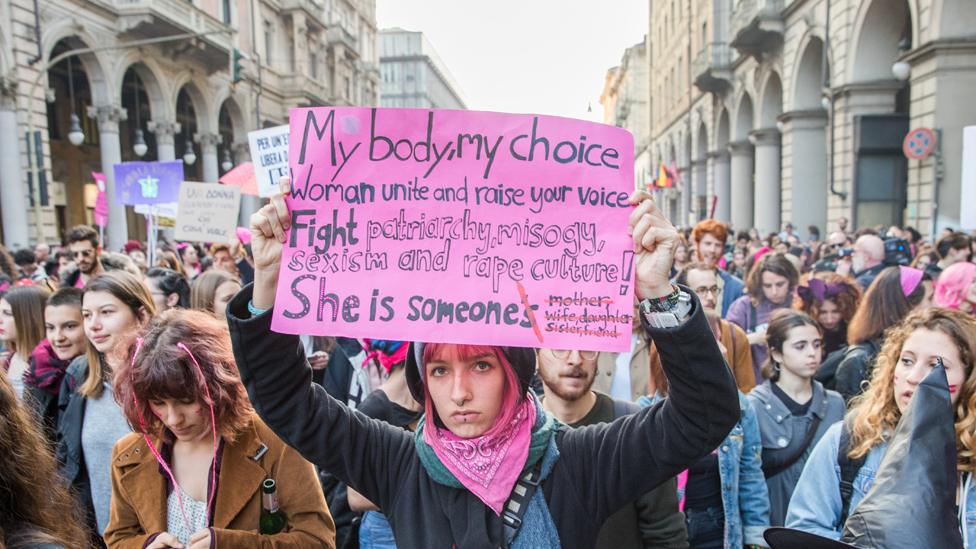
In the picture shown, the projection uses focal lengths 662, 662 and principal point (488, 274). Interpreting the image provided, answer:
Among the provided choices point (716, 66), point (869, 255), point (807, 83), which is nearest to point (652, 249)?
point (869, 255)

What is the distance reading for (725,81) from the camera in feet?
85.4

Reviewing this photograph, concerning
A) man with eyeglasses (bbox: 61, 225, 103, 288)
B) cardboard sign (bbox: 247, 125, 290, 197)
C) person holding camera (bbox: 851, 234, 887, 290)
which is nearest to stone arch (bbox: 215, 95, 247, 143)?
man with eyeglasses (bbox: 61, 225, 103, 288)

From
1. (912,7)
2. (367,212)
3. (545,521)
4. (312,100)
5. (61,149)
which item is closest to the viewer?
(545,521)

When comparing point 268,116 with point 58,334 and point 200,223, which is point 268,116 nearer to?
point 200,223

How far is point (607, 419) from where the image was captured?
2.59 meters

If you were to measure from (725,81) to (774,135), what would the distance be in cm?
609

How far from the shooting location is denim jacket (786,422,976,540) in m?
2.22

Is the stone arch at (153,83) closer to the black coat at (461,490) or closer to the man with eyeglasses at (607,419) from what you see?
the man with eyeglasses at (607,419)

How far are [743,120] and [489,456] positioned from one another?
25636 mm

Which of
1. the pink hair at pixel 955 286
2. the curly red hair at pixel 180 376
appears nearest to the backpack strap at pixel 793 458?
the pink hair at pixel 955 286

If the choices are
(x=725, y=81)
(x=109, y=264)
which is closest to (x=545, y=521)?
(x=109, y=264)

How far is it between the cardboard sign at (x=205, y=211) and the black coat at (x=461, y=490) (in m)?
7.12

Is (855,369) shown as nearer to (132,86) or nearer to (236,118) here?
(132,86)

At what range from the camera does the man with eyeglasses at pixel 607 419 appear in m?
2.23
